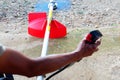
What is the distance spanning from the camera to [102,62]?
2.92 m

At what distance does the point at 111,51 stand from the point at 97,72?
45 cm

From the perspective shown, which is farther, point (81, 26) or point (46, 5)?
point (46, 5)

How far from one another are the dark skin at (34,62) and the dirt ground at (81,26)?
1.37 m

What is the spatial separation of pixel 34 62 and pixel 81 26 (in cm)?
259

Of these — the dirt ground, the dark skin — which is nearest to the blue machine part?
the dirt ground

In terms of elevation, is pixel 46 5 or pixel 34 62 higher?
pixel 34 62

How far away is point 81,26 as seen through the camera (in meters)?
3.79

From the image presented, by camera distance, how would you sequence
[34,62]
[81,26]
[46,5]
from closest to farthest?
[34,62], [81,26], [46,5]

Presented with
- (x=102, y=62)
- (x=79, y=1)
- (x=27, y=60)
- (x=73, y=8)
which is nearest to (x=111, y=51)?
(x=102, y=62)

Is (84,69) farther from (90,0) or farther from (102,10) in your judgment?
(90,0)

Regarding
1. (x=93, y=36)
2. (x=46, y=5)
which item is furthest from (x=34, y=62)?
(x=46, y=5)

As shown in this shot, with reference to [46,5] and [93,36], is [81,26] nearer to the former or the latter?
[46,5]

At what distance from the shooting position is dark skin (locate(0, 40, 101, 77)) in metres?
1.12

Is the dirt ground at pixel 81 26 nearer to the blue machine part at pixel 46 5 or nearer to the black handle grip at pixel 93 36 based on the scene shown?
the blue machine part at pixel 46 5
